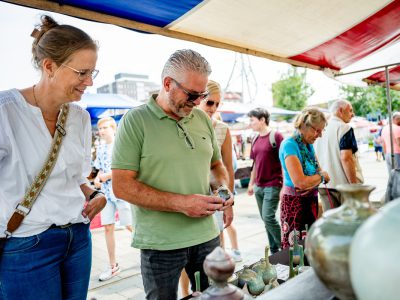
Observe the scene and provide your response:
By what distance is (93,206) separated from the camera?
155 centimetres

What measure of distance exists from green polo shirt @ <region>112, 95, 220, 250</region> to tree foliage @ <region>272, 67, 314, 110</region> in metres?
28.2

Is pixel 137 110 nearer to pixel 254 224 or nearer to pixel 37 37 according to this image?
pixel 37 37

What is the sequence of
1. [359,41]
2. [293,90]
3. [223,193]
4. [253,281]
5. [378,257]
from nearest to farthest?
[378,257]
[253,281]
[223,193]
[359,41]
[293,90]

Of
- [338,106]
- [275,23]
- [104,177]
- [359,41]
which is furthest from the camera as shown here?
[104,177]

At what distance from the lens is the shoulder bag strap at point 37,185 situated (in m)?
1.25

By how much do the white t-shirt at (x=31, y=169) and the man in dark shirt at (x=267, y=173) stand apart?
2.74 metres

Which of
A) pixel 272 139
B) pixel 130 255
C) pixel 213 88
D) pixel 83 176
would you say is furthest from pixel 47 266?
pixel 130 255

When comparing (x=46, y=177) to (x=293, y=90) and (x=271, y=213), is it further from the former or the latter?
(x=293, y=90)

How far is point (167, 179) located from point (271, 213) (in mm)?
2477

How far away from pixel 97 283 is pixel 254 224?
9.77 feet

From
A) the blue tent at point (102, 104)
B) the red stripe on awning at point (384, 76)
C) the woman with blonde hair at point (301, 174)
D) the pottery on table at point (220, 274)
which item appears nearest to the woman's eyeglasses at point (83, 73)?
the pottery on table at point (220, 274)

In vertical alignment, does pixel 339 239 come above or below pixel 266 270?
above

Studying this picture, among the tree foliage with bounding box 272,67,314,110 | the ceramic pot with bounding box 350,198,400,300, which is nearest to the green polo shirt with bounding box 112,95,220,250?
the ceramic pot with bounding box 350,198,400,300

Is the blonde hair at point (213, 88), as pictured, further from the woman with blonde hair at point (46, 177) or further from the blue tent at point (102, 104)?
the blue tent at point (102, 104)
